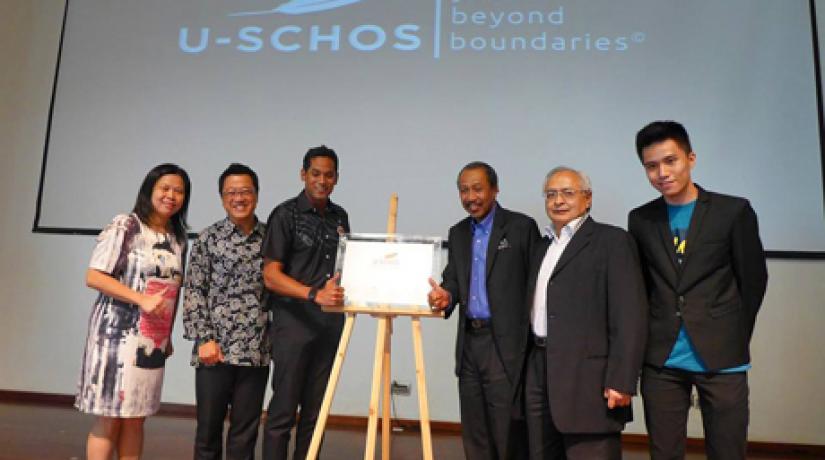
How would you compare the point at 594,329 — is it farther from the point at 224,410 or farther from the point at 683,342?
the point at 224,410

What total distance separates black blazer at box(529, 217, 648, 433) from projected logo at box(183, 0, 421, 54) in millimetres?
2790

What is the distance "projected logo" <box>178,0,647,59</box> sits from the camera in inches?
158

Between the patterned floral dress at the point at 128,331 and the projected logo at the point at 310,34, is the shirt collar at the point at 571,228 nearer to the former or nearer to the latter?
the patterned floral dress at the point at 128,331

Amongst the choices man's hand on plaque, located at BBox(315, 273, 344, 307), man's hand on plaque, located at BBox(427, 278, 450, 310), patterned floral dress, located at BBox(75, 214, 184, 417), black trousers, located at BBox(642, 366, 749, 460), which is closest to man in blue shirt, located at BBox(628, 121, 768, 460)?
black trousers, located at BBox(642, 366, 749, 460)

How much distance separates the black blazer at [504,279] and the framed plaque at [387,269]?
0.78 ft

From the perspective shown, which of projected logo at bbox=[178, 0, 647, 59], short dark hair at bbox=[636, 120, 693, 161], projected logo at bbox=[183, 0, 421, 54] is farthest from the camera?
projected logo at bbox=[183, 0, 421, 54]

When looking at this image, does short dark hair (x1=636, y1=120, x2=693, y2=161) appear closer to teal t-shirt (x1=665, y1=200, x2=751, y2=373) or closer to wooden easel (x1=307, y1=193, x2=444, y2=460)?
teal t-shirt (x1=665, y1=200, x2=751, y2=373)

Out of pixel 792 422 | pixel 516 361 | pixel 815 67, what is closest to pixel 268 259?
pixel 516 361

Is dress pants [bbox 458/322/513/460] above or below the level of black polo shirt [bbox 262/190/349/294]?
below

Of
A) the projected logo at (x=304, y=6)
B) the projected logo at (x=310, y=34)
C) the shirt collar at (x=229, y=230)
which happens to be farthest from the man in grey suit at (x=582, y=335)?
the projected logo at (x=304, y=6)

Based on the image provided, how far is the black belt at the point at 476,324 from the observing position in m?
2.27

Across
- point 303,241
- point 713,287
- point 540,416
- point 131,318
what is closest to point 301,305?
point 303,241

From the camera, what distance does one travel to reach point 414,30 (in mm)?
4180

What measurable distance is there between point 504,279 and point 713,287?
31.3 inches
